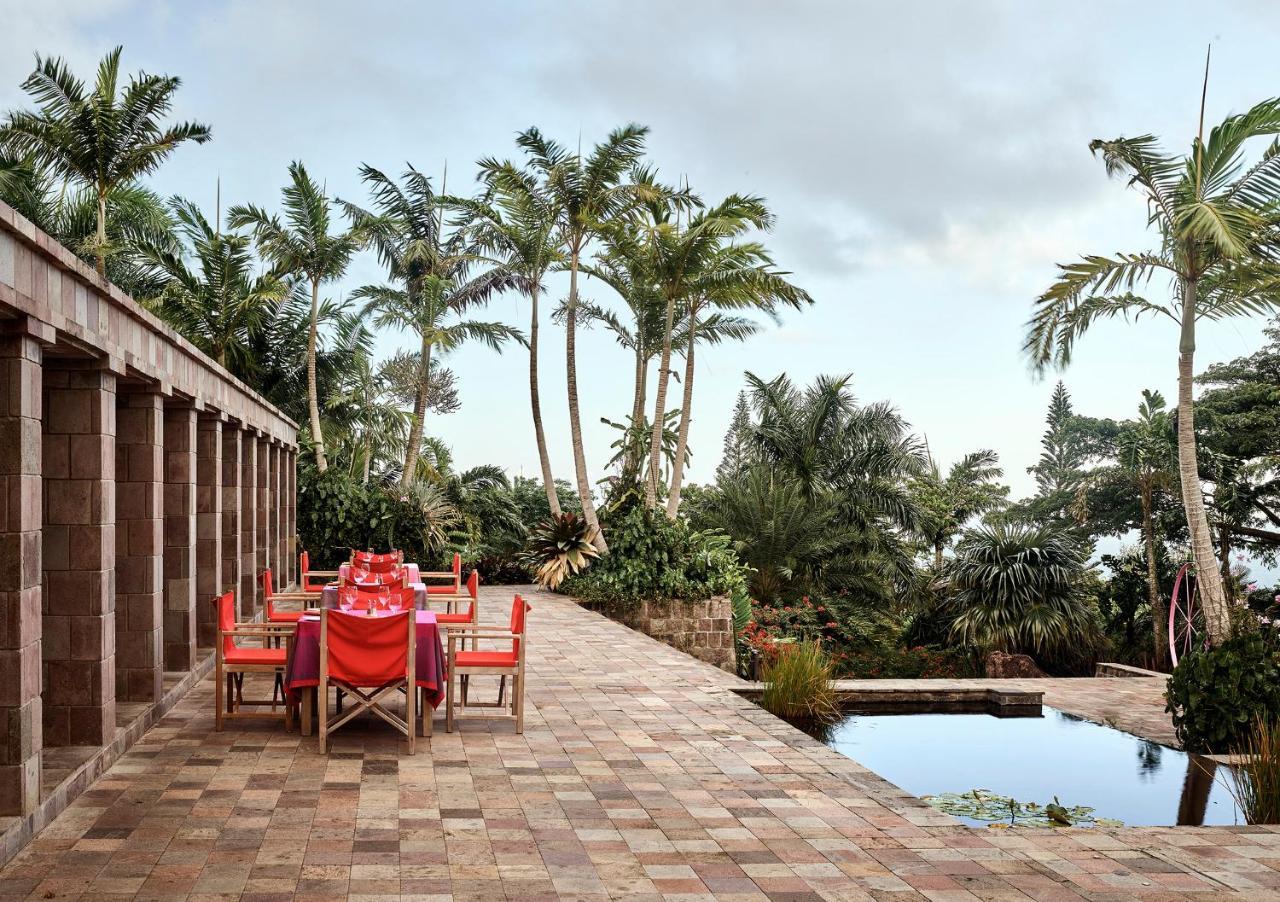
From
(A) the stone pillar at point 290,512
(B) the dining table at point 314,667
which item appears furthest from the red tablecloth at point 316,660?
(A) the stone pillar at point 290,512

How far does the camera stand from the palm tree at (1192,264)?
14.4m

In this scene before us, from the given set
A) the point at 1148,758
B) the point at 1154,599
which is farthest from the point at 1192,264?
the point at 1154,599

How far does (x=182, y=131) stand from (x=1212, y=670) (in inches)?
701

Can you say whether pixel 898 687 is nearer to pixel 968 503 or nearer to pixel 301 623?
pixel 301 623

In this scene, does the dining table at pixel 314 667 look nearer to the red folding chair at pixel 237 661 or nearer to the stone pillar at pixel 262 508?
the red folding chair at pixel 237 661

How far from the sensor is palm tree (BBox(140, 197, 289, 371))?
2275cm

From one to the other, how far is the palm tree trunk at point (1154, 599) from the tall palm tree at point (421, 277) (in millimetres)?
12339

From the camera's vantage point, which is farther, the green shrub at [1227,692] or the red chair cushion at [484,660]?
the green shrub at [1227,692]

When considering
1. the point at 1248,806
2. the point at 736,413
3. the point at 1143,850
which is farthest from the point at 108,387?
A: the point at 736,413

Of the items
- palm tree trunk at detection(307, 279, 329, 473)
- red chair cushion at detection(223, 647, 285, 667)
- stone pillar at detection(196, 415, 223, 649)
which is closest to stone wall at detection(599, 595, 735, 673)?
stone pillar at detection(196, 415, 223, 649)

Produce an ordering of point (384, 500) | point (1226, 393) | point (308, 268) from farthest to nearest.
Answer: point (1226, 393) → point (308, 268) → point (384, 500)

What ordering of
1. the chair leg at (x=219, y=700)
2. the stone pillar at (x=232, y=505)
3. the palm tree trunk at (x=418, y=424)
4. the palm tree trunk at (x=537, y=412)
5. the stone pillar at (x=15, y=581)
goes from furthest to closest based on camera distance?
1. the palm tree trunk at (x=418, y=424)
2. the palm tree trunk at (x=537, y=412)
3. the stone pillar at (x=232, y=505)
4. the chair leg at (x=219, y=700)
5. the stone pillar at (x=15, y=581)

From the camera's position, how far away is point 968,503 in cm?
2872

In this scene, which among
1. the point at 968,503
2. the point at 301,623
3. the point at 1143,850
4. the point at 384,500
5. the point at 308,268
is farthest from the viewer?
the point at 968,503
